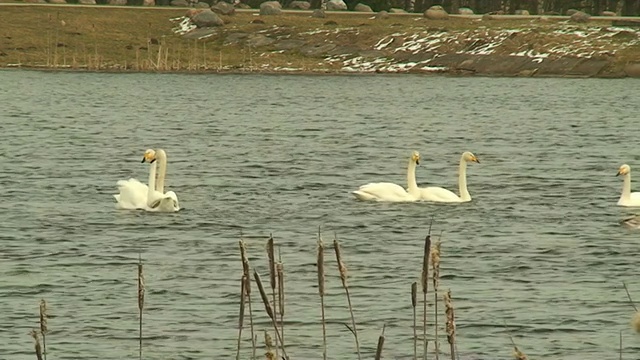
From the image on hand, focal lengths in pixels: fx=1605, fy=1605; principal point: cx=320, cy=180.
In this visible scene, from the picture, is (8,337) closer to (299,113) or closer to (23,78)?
(299,113)

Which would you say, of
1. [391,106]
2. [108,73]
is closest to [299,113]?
[391,106]

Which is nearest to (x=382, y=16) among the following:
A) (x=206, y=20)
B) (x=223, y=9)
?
(x=223, y=9)

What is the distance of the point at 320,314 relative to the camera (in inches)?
614

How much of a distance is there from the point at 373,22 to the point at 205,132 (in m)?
49.0

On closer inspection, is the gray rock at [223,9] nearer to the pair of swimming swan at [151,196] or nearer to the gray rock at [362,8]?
the gray rock at [362,8]

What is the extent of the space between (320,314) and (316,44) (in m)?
72.4

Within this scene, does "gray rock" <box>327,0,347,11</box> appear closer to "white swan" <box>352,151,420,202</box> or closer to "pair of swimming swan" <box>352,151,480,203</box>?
"pair of swimming swan" <box>352,151,480,203</box>

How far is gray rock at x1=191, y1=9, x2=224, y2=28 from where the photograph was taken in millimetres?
93000

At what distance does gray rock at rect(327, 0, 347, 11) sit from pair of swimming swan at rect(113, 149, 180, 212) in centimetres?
8178

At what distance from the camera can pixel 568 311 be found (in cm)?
1588

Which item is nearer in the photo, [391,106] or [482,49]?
[391,106]

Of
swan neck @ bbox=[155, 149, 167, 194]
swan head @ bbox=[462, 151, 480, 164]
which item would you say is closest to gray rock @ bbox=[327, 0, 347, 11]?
swan head @ bbox=[462, 151, 480, 164]

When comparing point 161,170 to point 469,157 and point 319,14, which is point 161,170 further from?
point 319,14

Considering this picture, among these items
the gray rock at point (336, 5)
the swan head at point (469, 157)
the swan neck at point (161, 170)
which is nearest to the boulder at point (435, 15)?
the gray rock at point (336, 5)
